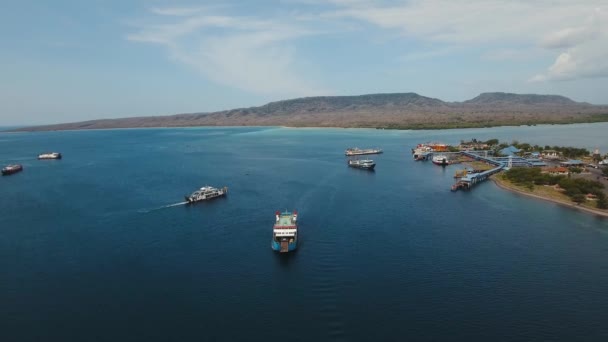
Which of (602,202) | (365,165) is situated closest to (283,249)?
(602,202)

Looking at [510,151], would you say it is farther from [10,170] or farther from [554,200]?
[10,170]

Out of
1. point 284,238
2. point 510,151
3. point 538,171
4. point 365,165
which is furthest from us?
point 510,151

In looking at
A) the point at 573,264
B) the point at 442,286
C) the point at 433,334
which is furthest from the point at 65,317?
the point at 573,264

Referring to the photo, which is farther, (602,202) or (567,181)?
(567,181)

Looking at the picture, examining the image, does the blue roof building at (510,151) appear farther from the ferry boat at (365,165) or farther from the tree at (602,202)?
the tree at (602,202)

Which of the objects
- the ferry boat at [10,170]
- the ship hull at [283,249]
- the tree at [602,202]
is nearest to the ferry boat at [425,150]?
the tree at [602,202]

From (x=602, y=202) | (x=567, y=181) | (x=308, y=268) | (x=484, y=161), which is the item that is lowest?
(x=308, y=268)
